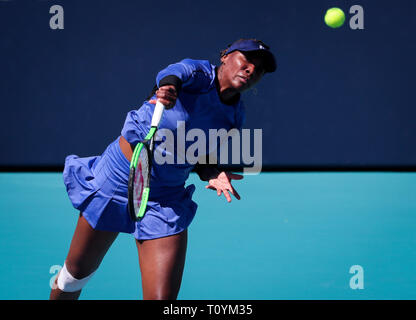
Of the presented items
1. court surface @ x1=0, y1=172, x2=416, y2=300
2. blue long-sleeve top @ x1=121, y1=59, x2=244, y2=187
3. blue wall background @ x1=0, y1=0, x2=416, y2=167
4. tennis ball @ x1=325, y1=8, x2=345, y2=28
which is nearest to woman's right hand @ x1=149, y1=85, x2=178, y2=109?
blue long-sleeve top @ x1=121, y1=59, x2=244, y2=187

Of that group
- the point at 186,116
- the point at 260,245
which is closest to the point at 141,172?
the point at 186,116

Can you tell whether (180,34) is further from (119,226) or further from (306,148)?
(119,226)

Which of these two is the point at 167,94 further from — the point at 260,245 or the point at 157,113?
the point at 260,245

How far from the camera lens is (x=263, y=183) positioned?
290 inches

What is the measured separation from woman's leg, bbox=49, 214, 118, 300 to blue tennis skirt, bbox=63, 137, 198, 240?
6 centimetres

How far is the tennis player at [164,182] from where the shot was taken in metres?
2.22

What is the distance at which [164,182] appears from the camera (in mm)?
2350

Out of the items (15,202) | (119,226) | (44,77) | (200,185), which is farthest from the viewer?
(44,77)

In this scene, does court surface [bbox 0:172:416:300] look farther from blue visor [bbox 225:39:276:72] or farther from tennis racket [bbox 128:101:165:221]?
blue visor [bbox 225:39:276:72]

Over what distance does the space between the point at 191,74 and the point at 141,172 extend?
46 centimetres

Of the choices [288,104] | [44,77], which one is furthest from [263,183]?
[44,77]

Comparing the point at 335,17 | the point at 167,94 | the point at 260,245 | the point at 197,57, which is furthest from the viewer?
the point at 197,57
